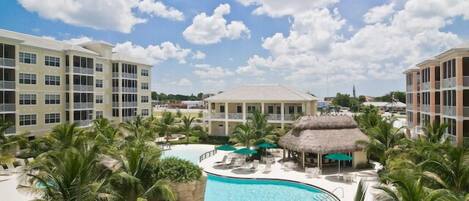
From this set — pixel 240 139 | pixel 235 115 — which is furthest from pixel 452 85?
pixel 235 115

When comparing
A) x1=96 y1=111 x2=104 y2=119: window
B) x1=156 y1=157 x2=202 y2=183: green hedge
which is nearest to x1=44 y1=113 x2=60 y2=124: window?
x1=96 y1=111 x2=104 y2=119: window

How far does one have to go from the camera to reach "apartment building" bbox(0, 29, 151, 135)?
31.0 meters

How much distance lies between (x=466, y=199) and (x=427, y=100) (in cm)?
2523

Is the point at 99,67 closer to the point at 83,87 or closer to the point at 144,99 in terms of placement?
the point at 83,87

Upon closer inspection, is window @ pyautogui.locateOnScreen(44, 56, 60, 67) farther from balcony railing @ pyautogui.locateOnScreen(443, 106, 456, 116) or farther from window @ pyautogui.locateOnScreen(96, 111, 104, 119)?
balcony railing @ pyautogui.locateOnScreen(443, 106, 456, 116)

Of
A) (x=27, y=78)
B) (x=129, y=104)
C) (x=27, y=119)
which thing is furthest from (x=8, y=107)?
(x=129, y=104)

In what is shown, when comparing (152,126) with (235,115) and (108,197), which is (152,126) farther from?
(108,197)

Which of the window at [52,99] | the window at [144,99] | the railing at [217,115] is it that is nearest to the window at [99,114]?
the window at [52,99]

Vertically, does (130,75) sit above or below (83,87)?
above

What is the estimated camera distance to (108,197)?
10477 millimetres

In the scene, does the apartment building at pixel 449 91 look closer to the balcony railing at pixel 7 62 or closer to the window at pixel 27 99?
the balcony railing at pixel 7 62

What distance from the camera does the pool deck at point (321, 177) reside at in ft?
65.5

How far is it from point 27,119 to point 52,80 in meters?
5.04

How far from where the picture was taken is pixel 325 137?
1050 inches
